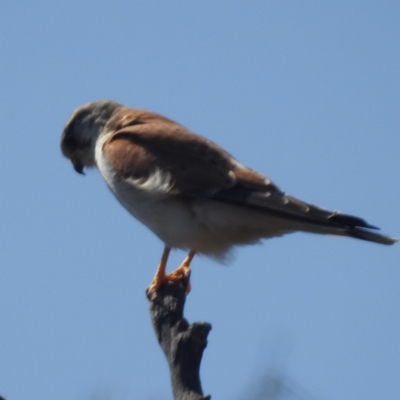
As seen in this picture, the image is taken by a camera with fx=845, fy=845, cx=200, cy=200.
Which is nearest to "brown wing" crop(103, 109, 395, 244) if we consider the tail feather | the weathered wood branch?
the tail feather

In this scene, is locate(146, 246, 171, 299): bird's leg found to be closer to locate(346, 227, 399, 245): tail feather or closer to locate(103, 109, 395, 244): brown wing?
locate(103, 109, 395, 244): brown wing

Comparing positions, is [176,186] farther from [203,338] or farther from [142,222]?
[203,338]

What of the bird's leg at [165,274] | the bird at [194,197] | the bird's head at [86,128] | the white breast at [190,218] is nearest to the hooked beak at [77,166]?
the bird's head at [86,128]

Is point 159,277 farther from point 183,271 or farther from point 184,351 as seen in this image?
point 184,351

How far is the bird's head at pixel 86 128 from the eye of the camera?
6.65 metres

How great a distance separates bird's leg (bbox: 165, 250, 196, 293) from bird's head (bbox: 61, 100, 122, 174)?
4.30 ft

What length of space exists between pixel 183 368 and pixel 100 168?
2641 mm

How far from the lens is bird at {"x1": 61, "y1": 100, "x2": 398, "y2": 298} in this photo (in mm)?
5363

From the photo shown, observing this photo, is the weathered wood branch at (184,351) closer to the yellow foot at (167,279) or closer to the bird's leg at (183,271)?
the yellow foot at (167,279)

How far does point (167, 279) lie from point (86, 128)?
1834 millimetres

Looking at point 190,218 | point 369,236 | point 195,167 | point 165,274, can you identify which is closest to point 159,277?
point 165,274

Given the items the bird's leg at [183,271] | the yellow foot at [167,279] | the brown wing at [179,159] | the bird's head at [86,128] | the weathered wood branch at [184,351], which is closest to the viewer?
the weathered wood branch at [184,351]

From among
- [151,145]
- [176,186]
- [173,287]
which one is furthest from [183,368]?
[151,145]

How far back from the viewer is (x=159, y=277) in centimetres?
543
